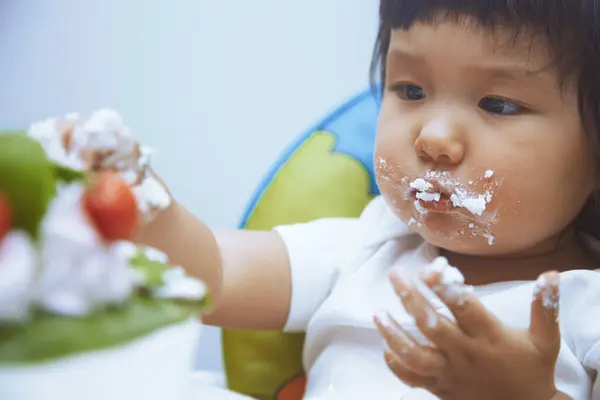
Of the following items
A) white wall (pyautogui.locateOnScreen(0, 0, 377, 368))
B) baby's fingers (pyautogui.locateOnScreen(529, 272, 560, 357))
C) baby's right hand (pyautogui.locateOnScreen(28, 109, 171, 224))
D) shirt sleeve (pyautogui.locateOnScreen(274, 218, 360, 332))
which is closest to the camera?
baby's right hand (pyautogui.locateOnScreen(28, 109, 171, 224))

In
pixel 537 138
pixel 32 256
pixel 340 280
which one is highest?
pixel 32 256

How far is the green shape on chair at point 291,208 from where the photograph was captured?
2.68ft

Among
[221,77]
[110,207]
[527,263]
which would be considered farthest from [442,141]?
[221,77]

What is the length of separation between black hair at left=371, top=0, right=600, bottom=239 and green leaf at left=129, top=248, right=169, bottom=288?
38 cm

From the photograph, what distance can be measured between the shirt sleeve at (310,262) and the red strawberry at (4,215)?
19.4 inches

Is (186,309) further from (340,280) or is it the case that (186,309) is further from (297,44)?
(297,44)

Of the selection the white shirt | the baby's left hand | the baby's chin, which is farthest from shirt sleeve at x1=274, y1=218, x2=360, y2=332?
the baby's left hand

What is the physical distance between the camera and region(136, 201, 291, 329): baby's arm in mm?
665

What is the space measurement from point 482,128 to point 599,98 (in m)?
0.10

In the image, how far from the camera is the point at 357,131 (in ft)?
2.95

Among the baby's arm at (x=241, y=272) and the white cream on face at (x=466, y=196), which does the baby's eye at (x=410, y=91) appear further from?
the baby's arm at (x=241, y=272)

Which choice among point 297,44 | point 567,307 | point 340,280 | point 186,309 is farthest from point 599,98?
point 297,44

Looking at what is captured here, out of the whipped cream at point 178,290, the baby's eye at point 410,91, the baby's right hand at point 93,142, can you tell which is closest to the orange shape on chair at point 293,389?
the baby's eye at point 410,91

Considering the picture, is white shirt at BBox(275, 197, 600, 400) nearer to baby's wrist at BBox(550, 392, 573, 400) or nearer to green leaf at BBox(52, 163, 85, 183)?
baby's wrist at BBox(550, 392, 573, 400)
